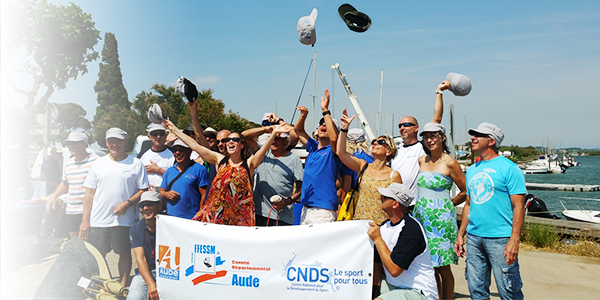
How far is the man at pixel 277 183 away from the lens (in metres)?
4.86

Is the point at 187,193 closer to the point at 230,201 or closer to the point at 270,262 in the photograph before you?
the point at 230,201

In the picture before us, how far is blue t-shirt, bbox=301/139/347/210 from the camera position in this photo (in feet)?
14.9

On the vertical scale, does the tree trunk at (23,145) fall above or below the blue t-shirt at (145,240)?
above

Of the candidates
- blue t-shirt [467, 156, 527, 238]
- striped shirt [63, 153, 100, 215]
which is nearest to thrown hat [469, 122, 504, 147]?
blue t-shirt [467, 156, 527, 238]

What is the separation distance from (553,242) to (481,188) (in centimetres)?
652

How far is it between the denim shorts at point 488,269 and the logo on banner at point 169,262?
2.76m

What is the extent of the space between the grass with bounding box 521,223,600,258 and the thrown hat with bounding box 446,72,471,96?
5.63 m

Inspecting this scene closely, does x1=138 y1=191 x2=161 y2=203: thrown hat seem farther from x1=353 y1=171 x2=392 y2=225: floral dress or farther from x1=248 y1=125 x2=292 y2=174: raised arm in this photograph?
x1=353 y1=171 x2=392 y2=225: floral dress

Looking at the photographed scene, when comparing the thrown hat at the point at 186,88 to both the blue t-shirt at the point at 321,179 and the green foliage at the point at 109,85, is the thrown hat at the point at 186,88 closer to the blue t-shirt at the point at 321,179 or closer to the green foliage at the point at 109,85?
the blue t-shirt at the point at 321,179

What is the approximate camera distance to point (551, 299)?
5859 millimetres

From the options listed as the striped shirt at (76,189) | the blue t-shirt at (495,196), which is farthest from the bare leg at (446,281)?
the striped shirt at (76,189)

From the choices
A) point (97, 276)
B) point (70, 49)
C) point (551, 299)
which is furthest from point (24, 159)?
point (551, 299)

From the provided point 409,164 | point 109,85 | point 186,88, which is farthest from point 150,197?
point 109,85

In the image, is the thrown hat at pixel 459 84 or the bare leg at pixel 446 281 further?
the thrown hat at pixel 459 84
